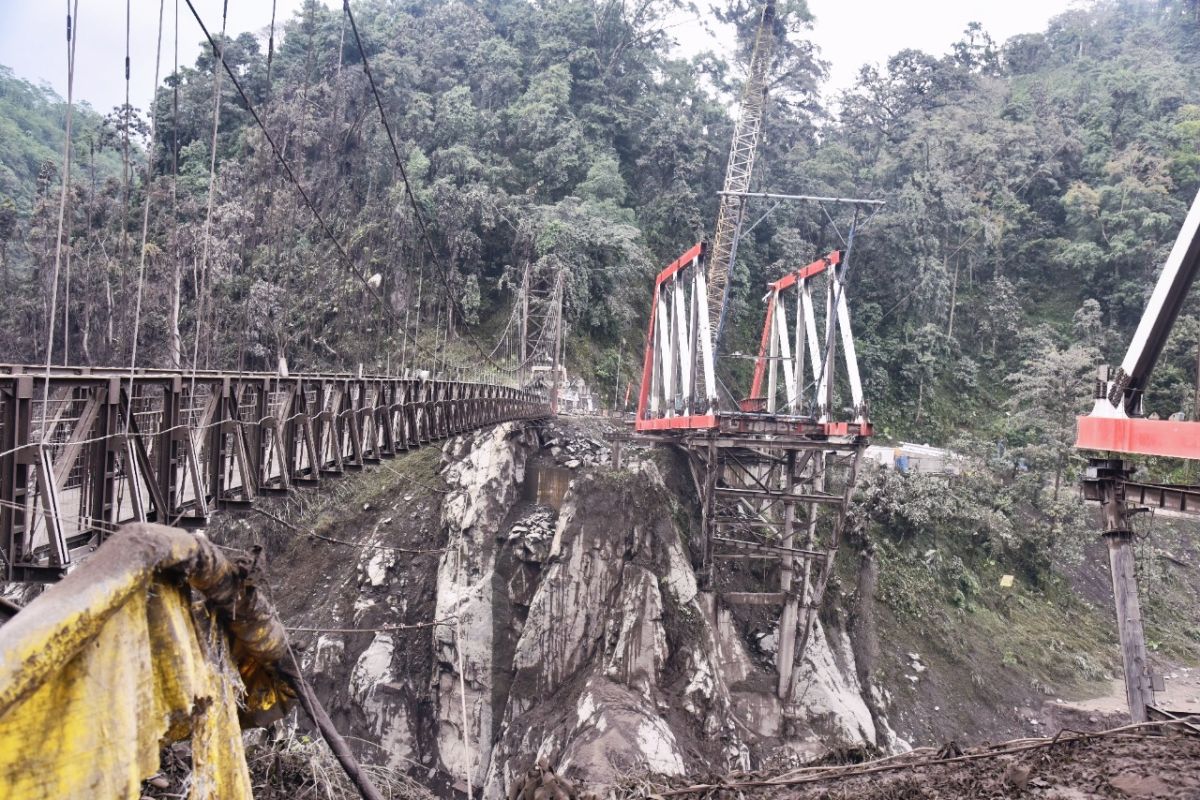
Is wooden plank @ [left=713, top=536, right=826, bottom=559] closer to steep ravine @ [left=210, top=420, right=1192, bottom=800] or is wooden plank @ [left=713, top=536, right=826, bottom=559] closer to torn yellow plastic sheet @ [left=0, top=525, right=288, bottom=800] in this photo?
steep ravine @ [left=210, top=420, right=1192, bottom=800]

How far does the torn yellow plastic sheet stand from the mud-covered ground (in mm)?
4267

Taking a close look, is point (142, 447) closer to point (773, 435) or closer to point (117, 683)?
point (117, 683)

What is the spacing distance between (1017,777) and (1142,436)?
378cm

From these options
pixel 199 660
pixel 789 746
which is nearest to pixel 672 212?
pixel 789 746

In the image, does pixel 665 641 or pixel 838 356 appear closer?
pixel 665 641

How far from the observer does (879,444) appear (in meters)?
27.2

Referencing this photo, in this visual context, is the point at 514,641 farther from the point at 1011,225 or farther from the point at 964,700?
the point at 1011,225

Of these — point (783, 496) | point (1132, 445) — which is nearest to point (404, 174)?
point (783, 496)

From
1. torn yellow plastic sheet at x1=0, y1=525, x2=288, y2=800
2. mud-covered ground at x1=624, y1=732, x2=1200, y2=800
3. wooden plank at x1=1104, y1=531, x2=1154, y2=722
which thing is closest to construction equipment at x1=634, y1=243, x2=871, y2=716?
wooden plank at x1=1104, y1=531, x2=1154, y2=722

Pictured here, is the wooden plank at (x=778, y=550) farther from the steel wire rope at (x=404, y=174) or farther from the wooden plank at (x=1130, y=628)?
the steel wire rope at (x=404, y=174)

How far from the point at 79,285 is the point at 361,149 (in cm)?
955

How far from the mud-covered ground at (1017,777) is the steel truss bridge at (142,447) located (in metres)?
4.05

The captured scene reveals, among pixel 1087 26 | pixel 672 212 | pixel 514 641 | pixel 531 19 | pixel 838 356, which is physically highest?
pixel 1087 26

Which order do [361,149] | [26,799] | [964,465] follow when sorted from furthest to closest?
[361,149] → [964,465] → [26,799]
